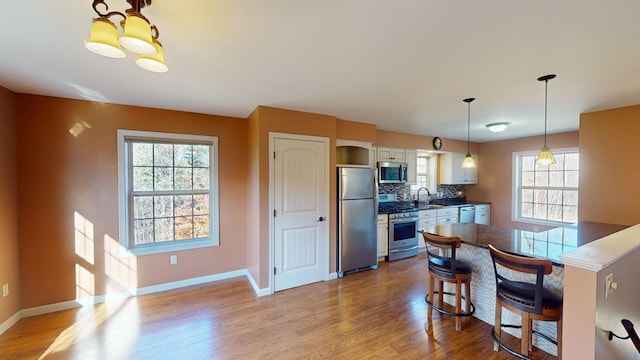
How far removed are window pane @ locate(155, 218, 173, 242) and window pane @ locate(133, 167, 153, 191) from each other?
47 cm

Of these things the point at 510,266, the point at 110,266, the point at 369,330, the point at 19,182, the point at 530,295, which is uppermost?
the point at 19,182

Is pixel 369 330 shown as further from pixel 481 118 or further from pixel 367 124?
pixel 481 118

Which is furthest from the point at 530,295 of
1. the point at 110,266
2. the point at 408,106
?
the point at 110,266

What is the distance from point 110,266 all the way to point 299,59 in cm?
327

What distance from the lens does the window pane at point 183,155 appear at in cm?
344

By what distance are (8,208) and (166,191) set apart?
4.47 ft

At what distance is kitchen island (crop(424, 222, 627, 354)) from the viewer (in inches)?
80.9

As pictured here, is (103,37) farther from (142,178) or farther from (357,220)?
(357,220)

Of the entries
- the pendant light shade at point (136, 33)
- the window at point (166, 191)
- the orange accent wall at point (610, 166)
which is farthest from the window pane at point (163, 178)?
the orange accent wall at point (610, 166)

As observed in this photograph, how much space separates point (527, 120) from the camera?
388 centimetres

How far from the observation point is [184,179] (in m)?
3.49

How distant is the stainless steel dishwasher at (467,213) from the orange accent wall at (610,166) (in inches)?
79.1

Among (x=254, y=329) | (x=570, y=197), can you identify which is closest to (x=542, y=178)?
(x=570, y=197)

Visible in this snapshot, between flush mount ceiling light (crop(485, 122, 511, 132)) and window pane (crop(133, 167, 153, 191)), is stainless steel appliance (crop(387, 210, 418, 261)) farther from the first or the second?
window pane (crop(133, 167, 153, 191))
